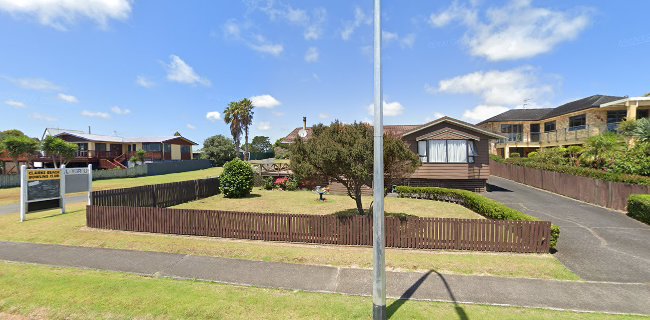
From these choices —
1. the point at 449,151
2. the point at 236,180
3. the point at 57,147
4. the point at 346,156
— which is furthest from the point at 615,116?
the point at 57,147

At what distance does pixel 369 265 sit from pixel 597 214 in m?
15.1

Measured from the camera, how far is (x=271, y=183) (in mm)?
27812

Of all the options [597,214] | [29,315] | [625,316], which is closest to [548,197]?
[597,214]

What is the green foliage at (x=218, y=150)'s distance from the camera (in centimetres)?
6525

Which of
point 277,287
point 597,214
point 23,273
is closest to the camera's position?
point 277,287

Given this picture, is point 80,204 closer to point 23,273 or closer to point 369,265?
point 23,273

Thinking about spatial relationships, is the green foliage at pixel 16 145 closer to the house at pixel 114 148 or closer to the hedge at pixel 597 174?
the house at pixel 114 148

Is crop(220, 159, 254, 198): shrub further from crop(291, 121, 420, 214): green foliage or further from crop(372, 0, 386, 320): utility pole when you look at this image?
crop(372, 0, 386, 320): utility pole

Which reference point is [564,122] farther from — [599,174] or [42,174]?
[42,174]

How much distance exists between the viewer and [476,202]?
53.3 feet

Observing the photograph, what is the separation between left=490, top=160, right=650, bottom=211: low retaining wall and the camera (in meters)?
16.3

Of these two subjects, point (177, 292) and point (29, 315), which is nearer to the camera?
point (29, 315)

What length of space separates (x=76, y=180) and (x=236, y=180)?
9.77m

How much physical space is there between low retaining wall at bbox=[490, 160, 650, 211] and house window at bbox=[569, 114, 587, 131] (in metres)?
12.0
